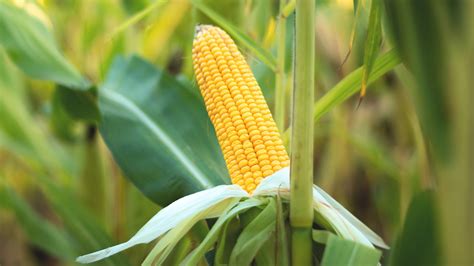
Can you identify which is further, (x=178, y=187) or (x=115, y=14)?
(x=115, y=14)

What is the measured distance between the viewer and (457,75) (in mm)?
330

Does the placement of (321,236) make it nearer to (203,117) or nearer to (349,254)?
(349,254)

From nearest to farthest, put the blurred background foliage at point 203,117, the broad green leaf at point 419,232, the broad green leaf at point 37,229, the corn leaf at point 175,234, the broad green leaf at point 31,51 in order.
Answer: the blurred background foliage at point 203,117 → the broad green leaf at point 419,232 → the corn leaf at point 175,234 → the broad green leaf at point 31,51 → the broad green leaf at point 37,229

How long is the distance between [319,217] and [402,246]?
0.34 feet

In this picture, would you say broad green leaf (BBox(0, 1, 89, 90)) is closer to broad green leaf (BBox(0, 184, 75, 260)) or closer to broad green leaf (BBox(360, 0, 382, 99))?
broad green leaf (BBox(0, 184, 75, 260))

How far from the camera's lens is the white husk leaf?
0.65m

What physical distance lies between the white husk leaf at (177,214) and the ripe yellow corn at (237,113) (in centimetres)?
6

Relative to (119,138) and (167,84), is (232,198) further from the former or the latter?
(167,84)

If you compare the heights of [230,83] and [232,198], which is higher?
[230,83]

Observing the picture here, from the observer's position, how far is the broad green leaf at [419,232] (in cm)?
53

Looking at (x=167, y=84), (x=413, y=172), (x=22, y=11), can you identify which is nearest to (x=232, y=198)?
(x=167, y=84)

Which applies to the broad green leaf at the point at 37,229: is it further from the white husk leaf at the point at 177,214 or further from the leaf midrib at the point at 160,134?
the white husk leaf at the point at 177,214

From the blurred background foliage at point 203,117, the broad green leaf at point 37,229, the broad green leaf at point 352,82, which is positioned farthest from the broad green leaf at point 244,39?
the broad green leaf at point 37,229

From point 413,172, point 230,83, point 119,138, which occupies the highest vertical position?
point 230,83
